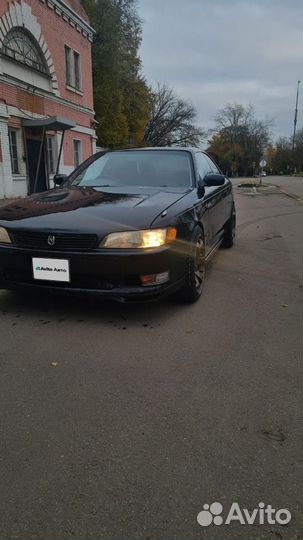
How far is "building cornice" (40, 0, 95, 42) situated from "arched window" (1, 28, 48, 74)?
1.77 metres

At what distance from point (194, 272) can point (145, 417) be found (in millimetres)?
1921

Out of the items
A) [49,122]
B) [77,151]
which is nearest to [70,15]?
[77,151]

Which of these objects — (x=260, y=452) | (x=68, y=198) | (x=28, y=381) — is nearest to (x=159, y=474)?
(x=260, y=452)

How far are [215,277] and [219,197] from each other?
118 centimetres

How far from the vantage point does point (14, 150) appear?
15133mm

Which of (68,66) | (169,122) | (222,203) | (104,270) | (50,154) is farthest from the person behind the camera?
(169,122)

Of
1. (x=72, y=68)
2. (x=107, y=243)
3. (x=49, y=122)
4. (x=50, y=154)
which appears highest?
(x=72, y=68)

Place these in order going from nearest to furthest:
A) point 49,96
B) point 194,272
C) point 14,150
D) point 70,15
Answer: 1. point 194,272
2. point 14,150
3. point 49,96
4. point 70,15

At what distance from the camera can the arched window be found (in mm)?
14180

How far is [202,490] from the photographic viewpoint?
5.93ft

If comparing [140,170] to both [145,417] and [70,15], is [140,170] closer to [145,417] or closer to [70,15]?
[145,417]

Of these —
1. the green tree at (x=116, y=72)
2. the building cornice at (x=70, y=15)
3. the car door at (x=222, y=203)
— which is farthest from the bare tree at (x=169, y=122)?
the car door at (x=222, y=203)

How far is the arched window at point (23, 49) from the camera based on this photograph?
14.2 m

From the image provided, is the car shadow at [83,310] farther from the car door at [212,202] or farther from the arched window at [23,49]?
the arched window at [23,49]
